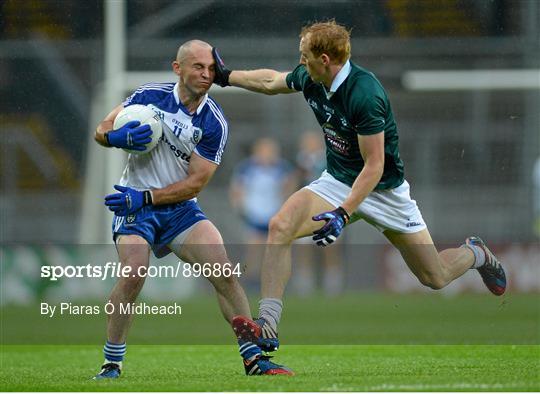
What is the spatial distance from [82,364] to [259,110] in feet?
29.5

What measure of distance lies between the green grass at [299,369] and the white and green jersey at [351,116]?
52.7 inches

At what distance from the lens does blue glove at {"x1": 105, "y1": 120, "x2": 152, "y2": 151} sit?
25.0ft

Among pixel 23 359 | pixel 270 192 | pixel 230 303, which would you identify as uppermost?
pixel 230 303

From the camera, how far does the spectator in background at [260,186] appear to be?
58.7 feet

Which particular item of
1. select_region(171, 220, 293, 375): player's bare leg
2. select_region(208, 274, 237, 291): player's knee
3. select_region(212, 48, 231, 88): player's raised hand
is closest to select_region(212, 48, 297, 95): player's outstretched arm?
select_region(212, 48, 231, 88): player's raised hand

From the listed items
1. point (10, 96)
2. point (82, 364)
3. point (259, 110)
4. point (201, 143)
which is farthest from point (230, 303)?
point (259, 110)

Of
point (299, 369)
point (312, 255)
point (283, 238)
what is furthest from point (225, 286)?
point (312, 255)

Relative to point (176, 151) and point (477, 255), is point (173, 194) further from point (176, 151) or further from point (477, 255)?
point (477, 255)

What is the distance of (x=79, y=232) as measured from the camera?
16250mm

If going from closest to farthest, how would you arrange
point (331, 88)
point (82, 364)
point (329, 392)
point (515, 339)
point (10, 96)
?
point (329, 392)
point (331, 88)
point (82, 364)
point (515, 339)
point (10, 96)

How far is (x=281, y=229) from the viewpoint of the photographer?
784 centimetres

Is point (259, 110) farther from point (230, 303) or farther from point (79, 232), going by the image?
point (230, 303)

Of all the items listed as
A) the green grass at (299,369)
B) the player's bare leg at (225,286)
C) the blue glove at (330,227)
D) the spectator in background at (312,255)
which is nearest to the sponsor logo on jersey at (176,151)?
the player's bare leg at (225,286)

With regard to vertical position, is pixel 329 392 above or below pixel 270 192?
above
